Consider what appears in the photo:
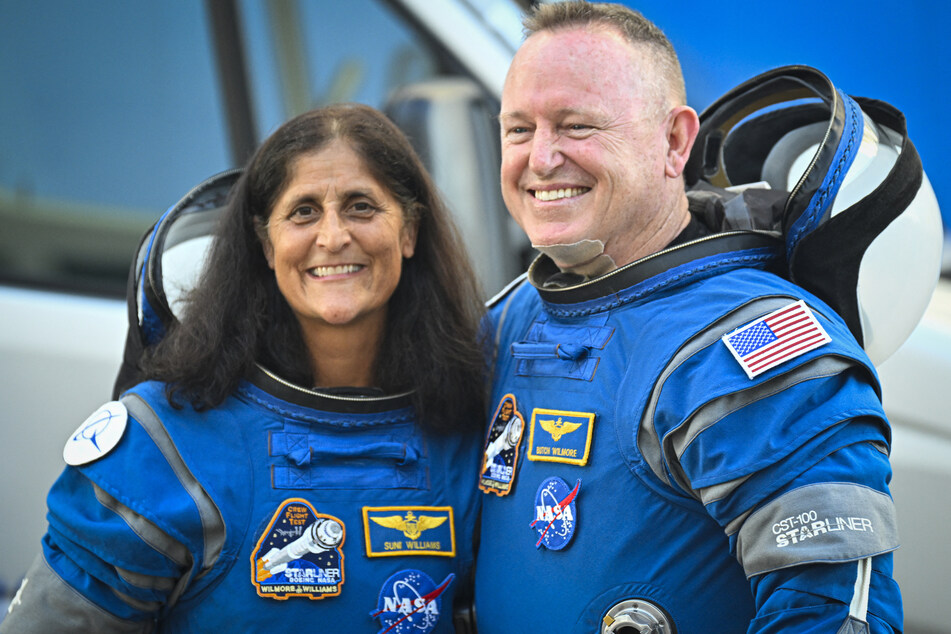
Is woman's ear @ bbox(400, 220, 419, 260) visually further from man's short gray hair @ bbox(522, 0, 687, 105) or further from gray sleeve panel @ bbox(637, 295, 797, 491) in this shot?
gray sleeve panel @ bbox(637, 295, 797, 491)

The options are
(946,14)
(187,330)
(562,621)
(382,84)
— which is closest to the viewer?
(562,621)

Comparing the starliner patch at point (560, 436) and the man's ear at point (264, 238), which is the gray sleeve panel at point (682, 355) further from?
the man's ear at point (264, 238)

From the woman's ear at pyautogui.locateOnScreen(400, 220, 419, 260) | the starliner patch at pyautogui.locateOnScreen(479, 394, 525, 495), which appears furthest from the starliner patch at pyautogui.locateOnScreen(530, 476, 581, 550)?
the woman's ear at pyautogui.locateOnScreen(400, 220, 419, 260)

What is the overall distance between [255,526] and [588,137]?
994 mm

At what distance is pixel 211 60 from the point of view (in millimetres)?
3754

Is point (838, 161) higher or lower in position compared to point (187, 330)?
higher

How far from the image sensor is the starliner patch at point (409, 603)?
6.60 ft

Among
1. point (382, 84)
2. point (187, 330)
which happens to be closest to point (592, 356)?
point (187, 330)

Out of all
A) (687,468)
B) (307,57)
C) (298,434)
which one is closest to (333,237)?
(298,434)

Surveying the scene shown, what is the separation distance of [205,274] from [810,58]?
1871 mm

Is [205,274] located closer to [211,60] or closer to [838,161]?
[838,161]

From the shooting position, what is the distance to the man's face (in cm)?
200

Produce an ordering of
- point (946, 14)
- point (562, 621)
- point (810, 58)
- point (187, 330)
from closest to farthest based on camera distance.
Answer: point (562, 621)
point (187, 330)
point (946, 14)
point (810, 58)

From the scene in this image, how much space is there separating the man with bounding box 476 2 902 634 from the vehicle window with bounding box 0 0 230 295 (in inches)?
77.2
